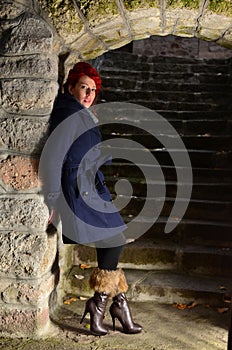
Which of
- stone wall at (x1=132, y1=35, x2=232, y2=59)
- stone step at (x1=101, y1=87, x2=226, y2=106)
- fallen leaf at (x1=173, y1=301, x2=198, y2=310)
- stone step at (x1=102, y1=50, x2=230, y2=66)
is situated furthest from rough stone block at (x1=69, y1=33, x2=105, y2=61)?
stone wall at (x1=132, y1=35, x2=232, y2=59)

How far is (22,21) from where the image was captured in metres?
2.60

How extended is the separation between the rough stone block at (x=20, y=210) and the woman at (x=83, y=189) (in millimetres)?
98

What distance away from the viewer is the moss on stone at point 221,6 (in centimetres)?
255

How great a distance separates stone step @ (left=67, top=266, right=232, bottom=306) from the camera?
11.1ft

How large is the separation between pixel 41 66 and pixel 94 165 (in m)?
0.76

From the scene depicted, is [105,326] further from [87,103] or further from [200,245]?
[87,103]

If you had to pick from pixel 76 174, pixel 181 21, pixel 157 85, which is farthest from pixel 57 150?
pixel 157 85

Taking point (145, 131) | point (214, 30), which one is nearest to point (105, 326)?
point (214, 30)

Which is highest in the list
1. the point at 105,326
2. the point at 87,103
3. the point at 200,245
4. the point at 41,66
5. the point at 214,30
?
the point at 214,30

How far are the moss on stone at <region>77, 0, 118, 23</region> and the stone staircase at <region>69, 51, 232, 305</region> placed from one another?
6.72ft

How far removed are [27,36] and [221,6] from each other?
4.17 feet

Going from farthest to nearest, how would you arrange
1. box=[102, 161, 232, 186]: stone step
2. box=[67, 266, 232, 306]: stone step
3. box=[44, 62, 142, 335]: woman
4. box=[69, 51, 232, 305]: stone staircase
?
1. box=[102, 161, 232, 186]: stone step
2. box=[69, 51, 232, 305]: stone staircase
3. box=[67, 266, 232, 306]: stone step
4. box=[44, 62, 142, 335]: woman

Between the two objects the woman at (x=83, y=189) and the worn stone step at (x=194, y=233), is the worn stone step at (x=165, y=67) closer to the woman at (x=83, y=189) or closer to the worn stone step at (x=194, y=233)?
the worn stone step at (x=194, y=233)

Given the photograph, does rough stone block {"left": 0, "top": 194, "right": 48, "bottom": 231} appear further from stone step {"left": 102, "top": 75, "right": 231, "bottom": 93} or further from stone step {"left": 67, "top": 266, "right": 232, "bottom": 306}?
stone step {"left": 102, "top": 75, "right": 231, "bottom": 93}
